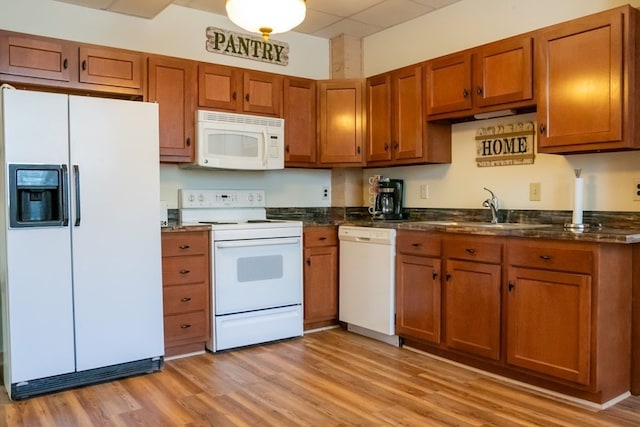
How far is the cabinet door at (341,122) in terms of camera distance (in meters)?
4.29

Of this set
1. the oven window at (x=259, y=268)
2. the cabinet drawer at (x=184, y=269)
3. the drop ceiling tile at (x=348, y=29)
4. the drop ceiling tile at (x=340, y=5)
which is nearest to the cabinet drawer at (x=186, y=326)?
the cabinet drawer at (x=184, y=269)

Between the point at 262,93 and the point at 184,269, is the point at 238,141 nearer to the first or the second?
the point at 262,93

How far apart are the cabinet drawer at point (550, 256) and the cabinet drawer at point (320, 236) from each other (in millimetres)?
1557

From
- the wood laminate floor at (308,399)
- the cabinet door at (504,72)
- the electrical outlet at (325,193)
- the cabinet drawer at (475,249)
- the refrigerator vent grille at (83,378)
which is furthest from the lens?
the electrical outlet at (325,193)

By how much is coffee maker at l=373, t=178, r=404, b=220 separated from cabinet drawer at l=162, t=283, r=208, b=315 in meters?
1.53

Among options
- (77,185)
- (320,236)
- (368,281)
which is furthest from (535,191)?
(77,185)

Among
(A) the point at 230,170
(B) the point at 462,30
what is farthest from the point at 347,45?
(A) the point at 230,170

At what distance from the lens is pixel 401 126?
3.95m

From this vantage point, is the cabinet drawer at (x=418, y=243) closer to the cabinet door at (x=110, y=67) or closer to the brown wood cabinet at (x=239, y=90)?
the brown wood cabinet at (x=239, y=90)

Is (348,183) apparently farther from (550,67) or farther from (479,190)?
(550,67)

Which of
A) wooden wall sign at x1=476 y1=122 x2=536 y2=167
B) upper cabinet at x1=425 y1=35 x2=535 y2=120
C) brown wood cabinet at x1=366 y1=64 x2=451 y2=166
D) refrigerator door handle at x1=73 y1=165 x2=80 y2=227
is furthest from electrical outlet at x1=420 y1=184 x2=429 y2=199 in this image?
refrigerator door handle at x1=73 y1=165 x2=80 y2=227

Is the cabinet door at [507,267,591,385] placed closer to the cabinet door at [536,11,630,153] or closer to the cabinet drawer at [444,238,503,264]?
the cabinet drawer at [444,238,503,264]

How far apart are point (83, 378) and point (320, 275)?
1824 mm

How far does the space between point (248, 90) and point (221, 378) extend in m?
2.11
